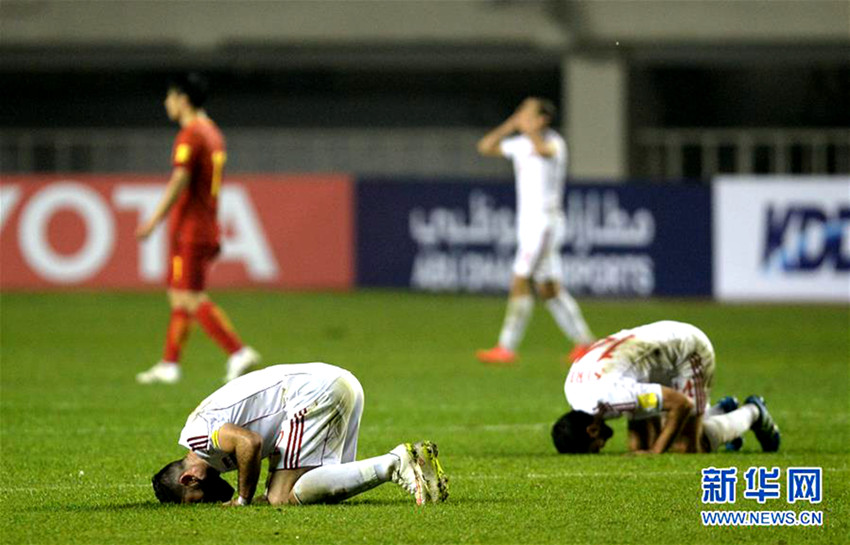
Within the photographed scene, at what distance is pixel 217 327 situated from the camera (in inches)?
552

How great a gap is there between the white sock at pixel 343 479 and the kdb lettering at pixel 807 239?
15079 mm

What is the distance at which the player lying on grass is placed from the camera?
963 cm

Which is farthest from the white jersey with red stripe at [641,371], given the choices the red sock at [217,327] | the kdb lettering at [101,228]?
the kdb lettering at [101,228]

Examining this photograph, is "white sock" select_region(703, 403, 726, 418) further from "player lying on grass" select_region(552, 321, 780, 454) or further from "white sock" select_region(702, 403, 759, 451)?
"white sock" select_region(702, 403, 759, 451)

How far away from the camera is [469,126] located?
29875 mm

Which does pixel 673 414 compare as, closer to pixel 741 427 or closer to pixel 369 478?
pixel 741 427

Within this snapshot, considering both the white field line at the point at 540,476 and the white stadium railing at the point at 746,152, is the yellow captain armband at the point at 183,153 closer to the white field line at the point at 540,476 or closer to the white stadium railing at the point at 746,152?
the white field line at the point at 540,476

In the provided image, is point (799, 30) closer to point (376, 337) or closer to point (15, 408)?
point (376, 337)

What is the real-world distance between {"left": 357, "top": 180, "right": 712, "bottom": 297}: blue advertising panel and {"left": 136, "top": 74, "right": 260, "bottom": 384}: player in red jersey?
9.78m

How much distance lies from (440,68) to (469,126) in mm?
1243

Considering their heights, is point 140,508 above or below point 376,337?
above

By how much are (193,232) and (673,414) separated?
549 centimetres

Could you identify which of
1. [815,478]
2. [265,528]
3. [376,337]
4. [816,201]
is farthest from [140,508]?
[816,201]

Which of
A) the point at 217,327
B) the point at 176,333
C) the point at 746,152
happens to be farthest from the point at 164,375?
the point at 746,152
